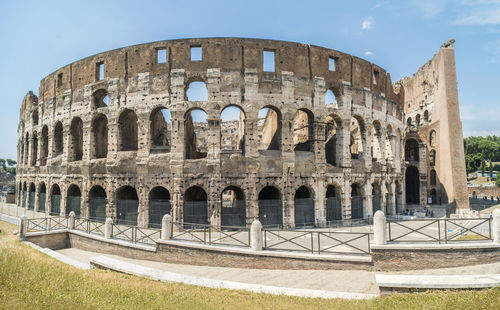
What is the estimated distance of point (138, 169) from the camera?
55.8 ft

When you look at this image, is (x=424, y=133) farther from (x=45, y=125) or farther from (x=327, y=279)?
(x=45, y=125)

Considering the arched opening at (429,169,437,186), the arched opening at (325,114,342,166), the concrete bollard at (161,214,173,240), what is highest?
the arched opening at (325,114,342,166)

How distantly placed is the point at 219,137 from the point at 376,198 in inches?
507

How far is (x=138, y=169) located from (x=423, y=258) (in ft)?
49.2

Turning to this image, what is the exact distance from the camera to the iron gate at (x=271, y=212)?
1614 cm

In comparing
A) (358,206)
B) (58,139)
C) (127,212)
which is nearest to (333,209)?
(358,206)

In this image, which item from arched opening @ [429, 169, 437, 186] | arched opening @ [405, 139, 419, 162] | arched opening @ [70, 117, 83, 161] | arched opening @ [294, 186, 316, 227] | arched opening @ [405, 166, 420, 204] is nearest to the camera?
arched opening @ [294, 186, 316, 227]

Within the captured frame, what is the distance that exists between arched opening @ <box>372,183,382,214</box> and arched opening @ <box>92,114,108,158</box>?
20276 millimetres

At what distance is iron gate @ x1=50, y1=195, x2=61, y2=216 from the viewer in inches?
825

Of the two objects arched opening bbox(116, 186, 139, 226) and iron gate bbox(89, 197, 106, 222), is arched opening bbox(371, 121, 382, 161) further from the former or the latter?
iron gate bbox(89, 197, 106, 222)

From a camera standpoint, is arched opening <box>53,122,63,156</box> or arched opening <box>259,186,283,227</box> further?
arched opening <box>53,122,63,156</box>

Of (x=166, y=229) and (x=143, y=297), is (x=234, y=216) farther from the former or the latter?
(x=143, y=297)

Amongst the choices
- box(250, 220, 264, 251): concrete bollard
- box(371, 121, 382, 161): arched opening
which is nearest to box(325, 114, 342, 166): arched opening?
box(371, 121, 382, 161): arched opening

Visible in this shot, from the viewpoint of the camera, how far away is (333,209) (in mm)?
18031
